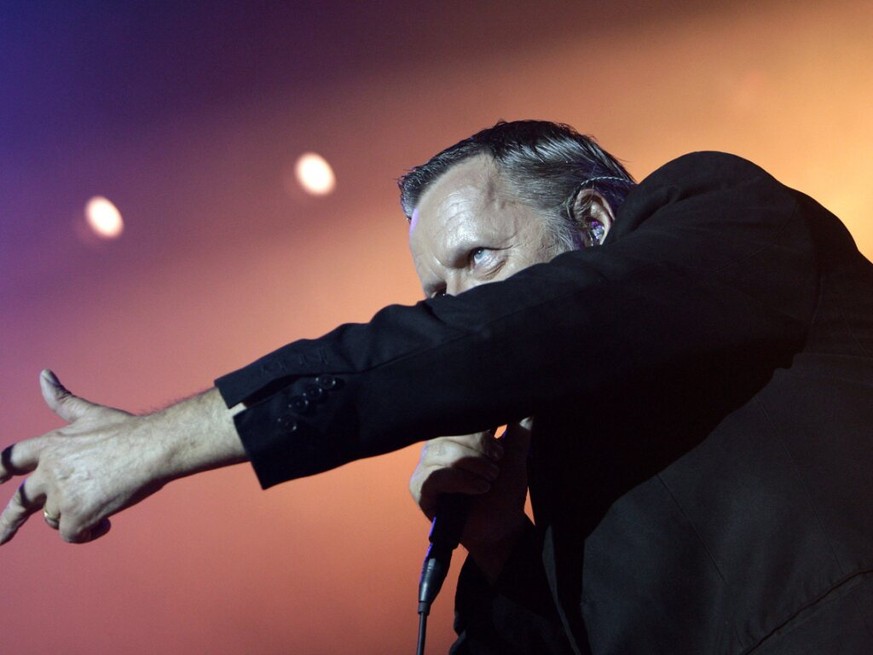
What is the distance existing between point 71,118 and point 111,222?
280mm

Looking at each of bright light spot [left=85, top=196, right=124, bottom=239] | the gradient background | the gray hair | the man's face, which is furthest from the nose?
bright light spot [left=85, top=196, right=124, bottom=239]

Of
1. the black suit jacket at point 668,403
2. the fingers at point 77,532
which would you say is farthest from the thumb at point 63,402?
the black suit jacket at point 668,403

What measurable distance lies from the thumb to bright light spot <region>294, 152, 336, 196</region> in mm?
1336

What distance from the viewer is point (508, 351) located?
0.70m

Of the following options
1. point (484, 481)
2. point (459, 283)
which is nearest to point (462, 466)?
point (484, 481)

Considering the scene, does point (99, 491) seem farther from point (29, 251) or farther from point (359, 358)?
point (29, 251)

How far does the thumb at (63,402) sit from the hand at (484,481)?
58 centimetres

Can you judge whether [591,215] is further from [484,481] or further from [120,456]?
[120,456]

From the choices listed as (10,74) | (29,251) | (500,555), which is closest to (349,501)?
(500,555)

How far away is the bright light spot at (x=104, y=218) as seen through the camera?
2096mm

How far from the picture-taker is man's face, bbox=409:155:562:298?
1.42m

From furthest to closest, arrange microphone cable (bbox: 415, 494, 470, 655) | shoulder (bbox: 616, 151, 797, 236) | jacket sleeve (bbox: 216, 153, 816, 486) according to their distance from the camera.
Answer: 1. microphone cable (bbox: 415, 494, 470, 655)
2. shoulder (bbox: 616, 151, 797, 236)
3. jacket sleeve (bbox: 216, 153, 816, 486)

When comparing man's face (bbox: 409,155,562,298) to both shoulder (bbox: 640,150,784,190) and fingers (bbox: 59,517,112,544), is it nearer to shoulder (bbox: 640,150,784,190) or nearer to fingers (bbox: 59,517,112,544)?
shoulder (bbox: 640,150,784,190)

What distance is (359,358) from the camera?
0.69 metres
